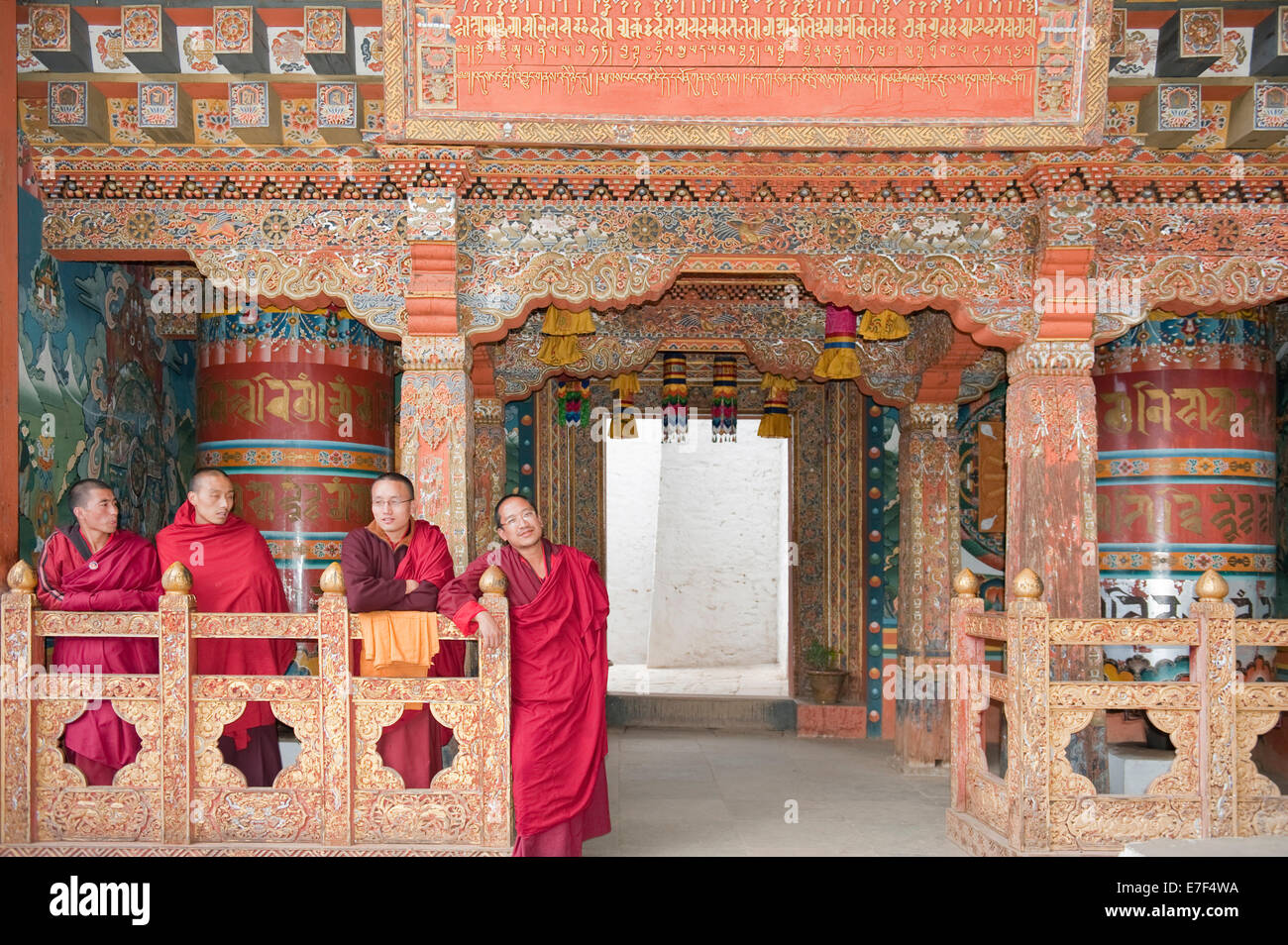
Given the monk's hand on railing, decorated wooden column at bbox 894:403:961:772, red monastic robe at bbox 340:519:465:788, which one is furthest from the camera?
decorated wooden column at bbox 894:403:961:772

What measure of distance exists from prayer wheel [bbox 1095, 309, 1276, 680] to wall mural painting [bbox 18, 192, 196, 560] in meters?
5.82

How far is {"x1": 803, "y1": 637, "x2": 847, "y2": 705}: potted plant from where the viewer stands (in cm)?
895

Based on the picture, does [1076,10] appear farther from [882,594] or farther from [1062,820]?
[882,594]

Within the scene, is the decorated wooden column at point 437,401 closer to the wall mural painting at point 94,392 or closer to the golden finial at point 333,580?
the golden finial at point 333,580

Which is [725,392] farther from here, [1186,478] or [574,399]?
[1186,478]

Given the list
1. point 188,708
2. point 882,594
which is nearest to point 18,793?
point 188,708

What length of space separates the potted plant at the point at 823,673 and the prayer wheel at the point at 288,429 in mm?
4234

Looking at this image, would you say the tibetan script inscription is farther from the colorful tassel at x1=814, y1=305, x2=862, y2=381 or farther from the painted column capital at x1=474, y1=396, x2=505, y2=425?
the painted column capital at x1=474, y1=396, x2=505, y2=425

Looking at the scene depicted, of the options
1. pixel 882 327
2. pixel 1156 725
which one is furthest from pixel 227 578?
pixel 882 327

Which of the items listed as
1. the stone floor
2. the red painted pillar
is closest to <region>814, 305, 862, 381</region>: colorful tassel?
the stone floor

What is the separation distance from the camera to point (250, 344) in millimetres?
6668

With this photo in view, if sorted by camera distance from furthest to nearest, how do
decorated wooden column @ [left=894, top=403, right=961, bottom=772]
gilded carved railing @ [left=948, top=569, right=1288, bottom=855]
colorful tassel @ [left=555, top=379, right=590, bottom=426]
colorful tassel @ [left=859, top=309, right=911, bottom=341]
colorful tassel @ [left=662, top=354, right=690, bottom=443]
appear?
1. colorful tassel @ [left=555, top=379, right=590, bottom=426]
2. colorful tassel @ [left=662, top=354, right=690, bottom=443]
3. decorated wooden column @ [left=894, top=403, right=961, bottom=772]
4. colorful tassel @ [left=859, top=309, right=911, bottom=341]
5. gilded carved railing @ [left=948, top=569, right=1288, bottom=855]

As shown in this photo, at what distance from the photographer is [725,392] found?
354 inches

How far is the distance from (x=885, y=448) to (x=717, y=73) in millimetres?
4676
